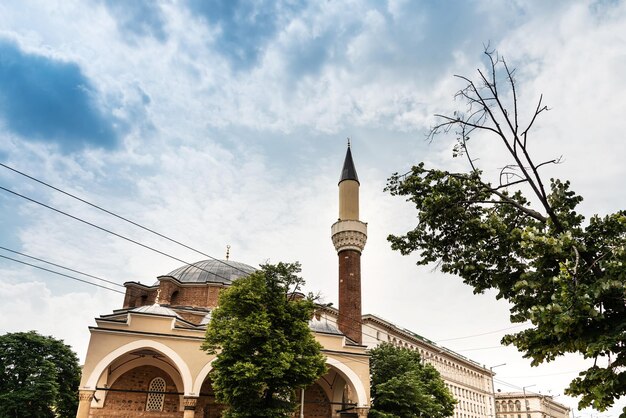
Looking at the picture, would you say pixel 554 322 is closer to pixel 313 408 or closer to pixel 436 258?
pixel 436 258

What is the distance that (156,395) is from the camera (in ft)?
71.8

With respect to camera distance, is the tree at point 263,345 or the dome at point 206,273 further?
the dome at point 206,273

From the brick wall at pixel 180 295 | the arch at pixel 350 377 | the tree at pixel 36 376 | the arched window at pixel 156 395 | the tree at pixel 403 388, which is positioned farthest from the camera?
the brick wall at pixel 180 295

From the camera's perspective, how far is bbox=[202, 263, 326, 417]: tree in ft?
50.9

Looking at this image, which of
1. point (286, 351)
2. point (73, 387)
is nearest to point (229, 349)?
point (286, 351)

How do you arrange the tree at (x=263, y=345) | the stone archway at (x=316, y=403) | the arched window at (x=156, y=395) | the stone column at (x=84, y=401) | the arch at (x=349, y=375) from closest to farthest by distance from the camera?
the tree at (x=263, y=345), the stone column at (x=84, y=401), the arched window at (x=156, y=395), the arch at (x=349, y=375), the stone archway at (x=316, y=403)

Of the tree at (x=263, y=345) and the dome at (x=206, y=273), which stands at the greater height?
the dome at (x=206, y=273)

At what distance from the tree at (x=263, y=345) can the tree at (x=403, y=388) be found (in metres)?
6.90

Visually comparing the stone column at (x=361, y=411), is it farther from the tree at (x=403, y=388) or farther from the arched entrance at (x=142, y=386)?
the arched entrance at (x=142, y=386)

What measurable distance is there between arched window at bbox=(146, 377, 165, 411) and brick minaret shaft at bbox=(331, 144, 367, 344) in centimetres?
999

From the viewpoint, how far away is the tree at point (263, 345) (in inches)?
611

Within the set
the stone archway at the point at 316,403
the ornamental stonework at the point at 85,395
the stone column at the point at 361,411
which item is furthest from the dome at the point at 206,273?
the ornamental stonework at the point at 85,395

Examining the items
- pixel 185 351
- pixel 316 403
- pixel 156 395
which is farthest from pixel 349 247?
pixel 156 395

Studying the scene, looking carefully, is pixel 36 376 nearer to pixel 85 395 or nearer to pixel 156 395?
pixel 156 395
